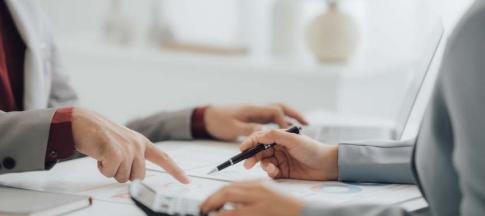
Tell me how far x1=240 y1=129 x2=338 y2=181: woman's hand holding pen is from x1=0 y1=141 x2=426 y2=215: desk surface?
0.8 inches

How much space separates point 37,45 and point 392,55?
1.35 metres

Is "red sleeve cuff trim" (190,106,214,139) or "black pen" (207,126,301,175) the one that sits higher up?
"black pen" (207,126,301,175)

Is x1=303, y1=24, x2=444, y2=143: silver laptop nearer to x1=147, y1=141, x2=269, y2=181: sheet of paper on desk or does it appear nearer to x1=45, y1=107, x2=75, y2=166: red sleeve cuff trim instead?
x1=147, y1=141, x2=269, y2=181: sheet of paper on desk

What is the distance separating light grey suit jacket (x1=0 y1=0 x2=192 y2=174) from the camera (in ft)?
A: 3.56

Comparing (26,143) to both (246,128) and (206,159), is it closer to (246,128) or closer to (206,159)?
(206,159)

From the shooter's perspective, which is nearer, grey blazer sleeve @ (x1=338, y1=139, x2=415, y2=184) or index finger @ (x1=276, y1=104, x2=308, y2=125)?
grey blazer sleeve @ (x1=338, y1=139, x2=415, y2=184)

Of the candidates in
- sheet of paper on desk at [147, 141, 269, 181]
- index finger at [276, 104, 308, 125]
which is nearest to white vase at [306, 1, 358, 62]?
index finger at [276, 104, 308, 125]

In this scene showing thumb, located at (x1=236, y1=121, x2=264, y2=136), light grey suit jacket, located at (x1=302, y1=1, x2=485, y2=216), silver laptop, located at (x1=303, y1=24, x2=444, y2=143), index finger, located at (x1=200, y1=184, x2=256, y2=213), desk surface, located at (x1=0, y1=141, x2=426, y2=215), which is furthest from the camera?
thumb, located at (x1=236, y1=121, x2=264, y2=136)

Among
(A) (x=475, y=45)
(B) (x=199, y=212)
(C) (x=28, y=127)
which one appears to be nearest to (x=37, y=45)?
(C) (x=28, y=127)

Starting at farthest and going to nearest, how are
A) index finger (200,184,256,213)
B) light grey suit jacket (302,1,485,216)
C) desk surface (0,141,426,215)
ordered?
desk surface (0,141,426,215)
index finger (200,184,256,213)
light grey suit jacket (302,1,485,216)

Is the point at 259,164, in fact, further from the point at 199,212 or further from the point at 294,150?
the point at 199,212

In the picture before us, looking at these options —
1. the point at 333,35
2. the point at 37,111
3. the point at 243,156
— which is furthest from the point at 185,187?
the point at 333,35

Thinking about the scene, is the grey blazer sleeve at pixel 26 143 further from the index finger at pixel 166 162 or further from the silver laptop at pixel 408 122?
the silver laptop at pixel 408 122

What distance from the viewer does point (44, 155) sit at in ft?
3.56
